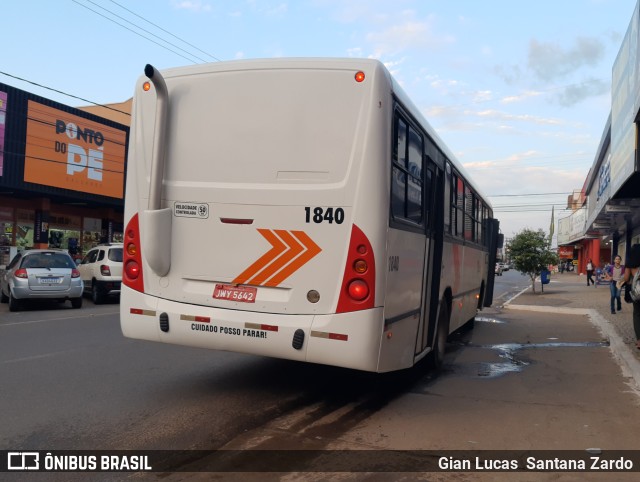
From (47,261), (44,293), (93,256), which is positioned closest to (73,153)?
(93,256)

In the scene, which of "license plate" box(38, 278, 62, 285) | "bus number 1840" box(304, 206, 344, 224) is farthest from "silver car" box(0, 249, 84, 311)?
"bus number 1840" box(304, 206, 344, 224)

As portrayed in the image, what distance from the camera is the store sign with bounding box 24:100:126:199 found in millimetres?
23750

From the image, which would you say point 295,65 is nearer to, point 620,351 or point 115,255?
point 620,351

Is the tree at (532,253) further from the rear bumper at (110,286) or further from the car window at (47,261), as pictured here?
the car window at (47,261)

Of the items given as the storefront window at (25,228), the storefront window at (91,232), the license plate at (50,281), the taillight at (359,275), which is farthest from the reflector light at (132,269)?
the storefront window at (91,232)

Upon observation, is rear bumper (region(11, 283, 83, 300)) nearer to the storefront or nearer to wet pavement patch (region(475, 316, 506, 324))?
the storefront

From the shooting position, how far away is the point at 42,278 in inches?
575

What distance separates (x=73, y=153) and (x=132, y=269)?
2201 cm

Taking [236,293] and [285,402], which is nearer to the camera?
[236,293]

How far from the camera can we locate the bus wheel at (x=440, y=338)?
794cm

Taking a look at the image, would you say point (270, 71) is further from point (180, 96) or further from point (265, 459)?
point (265, 459)

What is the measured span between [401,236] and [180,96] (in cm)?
262

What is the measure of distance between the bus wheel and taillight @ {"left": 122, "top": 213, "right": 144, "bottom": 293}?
3.93 m

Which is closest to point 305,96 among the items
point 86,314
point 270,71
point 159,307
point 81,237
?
point 270,71
